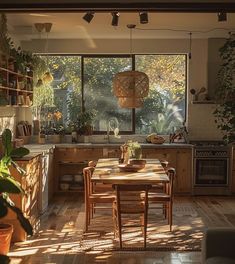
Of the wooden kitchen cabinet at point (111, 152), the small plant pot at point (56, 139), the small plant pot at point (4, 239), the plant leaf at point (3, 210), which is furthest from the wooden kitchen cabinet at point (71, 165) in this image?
the plant leaf at point (3, 210)

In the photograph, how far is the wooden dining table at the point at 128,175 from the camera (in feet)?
16.9

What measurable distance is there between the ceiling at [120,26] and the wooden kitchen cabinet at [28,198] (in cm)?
211

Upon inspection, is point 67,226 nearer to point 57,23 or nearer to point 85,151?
point 85,151

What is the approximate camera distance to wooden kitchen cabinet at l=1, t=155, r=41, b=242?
550cm

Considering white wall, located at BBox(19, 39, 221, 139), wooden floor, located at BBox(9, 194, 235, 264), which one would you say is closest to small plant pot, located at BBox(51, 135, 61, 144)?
wooden floor, located at BBox(9, 194, 235, 264)

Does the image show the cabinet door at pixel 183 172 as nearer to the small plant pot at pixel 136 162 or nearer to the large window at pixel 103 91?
the large window at pixel 103 91

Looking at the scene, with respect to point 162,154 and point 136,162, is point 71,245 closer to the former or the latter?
point 136,162

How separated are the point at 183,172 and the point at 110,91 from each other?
84.2 inches

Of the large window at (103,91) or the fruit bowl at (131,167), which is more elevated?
the large window at (103,91)

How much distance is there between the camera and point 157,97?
9.06 m

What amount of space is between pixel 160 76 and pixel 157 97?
0.41m

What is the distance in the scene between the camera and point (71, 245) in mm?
5344

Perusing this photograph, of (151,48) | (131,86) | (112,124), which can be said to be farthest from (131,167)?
(151,48)

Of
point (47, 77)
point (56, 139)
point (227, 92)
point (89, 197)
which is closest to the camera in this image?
point (89, 197)
